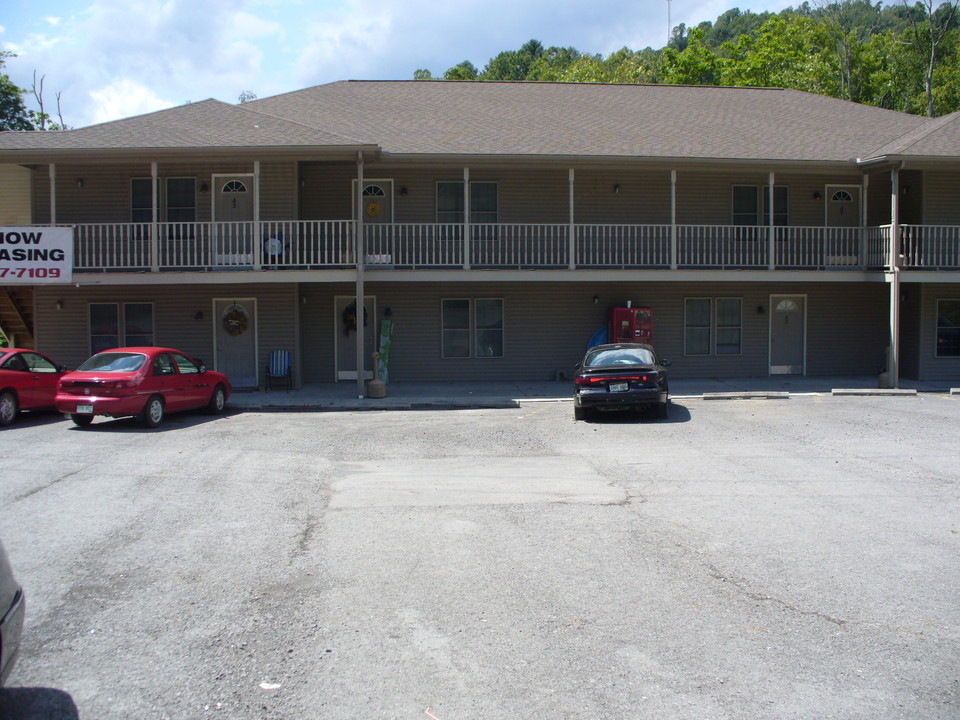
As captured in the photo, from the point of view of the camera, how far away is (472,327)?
70.1 ft

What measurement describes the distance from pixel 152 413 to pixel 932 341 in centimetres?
1839

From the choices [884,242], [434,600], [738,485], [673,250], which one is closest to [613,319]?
[673,250]

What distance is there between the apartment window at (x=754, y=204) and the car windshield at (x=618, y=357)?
8.13 metres

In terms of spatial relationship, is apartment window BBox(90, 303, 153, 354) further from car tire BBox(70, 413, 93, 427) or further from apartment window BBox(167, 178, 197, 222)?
car tire BBox(70, 413, 93, 427)

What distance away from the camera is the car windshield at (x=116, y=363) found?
47.8 ft

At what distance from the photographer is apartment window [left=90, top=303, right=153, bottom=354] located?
2036 centimetres

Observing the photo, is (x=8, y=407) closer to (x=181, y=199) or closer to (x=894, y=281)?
(x=181, y=199)

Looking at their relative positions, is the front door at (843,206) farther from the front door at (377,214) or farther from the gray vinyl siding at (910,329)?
the front door at (377,214)

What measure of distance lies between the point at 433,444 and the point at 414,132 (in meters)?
10.6

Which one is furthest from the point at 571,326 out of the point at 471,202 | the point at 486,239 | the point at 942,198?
the point at 942,198

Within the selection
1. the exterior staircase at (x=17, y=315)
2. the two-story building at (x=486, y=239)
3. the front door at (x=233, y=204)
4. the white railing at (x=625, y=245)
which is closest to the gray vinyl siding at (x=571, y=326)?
the two-story building at (x=486, y=239)

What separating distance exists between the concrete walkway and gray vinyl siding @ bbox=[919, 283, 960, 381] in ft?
2.14

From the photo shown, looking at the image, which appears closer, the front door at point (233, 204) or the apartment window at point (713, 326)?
the front door at point (233, 204)

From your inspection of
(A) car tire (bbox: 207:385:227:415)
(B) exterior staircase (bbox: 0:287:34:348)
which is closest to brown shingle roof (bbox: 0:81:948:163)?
(B) exterior staircase (bbox: 0:287:34:348)
